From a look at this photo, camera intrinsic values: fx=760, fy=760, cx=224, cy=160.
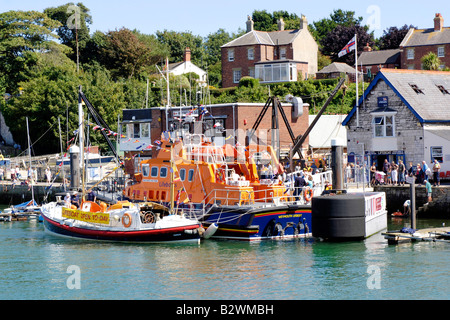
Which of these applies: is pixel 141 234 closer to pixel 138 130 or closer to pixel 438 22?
pixel 138 130

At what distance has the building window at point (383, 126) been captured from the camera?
42938mm

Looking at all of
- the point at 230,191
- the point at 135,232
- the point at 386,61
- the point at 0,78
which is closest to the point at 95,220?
the point at 135,232

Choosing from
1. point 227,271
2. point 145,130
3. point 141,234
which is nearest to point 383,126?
point 145,130

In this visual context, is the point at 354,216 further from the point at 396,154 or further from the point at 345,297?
the point at 396,154

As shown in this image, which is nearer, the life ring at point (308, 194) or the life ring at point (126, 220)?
the life ring at point (126, 220)

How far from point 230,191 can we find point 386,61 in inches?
2089

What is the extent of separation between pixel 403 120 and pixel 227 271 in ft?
70.3

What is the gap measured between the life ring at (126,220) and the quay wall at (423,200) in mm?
15049

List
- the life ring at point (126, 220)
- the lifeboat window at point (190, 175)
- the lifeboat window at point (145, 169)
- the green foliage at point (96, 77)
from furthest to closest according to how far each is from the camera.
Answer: the green foliage at point (96, 77), the lifeboat window at point (145, 169), the lifeboat window at point (190, 175), the life ring at point (126, 220)

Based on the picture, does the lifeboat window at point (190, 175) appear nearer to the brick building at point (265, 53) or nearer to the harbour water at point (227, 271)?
the harbour water at point (227, 271)

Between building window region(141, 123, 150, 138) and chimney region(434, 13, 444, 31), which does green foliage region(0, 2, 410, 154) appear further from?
chimney region(434, 13, 444, 31)

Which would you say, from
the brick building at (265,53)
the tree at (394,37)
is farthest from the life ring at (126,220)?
the tree at (394,37)

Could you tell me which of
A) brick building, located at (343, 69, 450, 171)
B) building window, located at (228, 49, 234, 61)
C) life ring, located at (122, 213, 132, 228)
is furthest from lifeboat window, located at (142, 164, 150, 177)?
building window, located at (228, 49, 234, 61)
